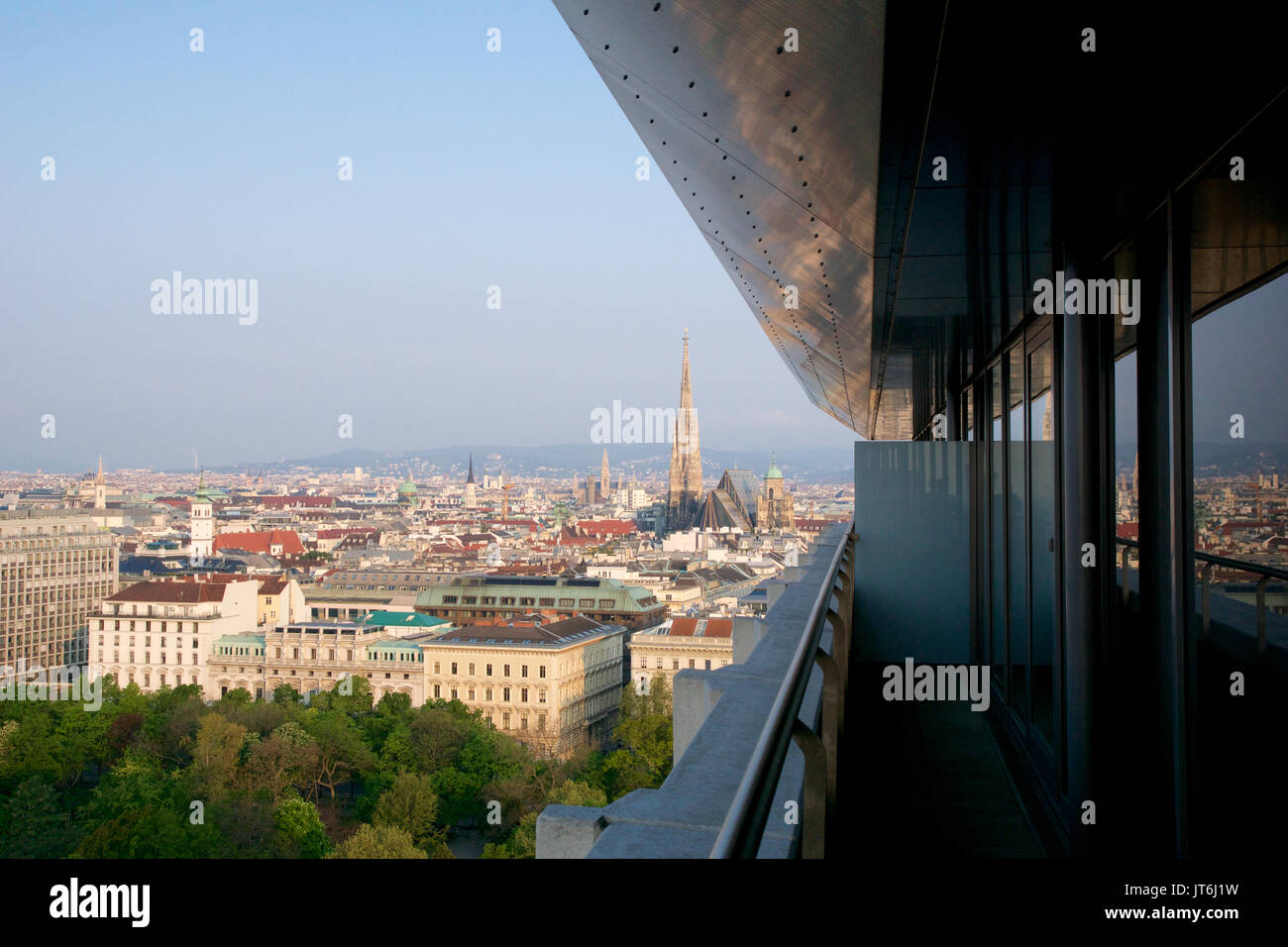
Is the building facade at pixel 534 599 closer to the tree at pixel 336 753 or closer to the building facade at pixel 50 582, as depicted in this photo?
the building facade at pixel 50 582

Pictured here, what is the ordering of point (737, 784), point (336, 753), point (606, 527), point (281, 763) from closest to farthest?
point (737, 784), point (281, 763), point (336, 753), point (606, 527)

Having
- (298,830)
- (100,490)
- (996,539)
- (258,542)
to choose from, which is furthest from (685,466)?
(996,539)

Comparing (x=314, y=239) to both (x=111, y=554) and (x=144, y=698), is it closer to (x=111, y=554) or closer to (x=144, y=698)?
(x=111, y=554)

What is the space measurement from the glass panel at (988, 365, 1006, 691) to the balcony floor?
578 millimetres

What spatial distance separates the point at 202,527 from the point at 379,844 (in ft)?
259

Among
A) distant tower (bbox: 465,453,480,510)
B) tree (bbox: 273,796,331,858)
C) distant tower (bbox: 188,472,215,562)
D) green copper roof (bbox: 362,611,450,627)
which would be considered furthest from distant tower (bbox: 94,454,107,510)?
distant tower (bbox: 465,453,480,510)

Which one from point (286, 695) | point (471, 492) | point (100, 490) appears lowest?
point (286, 695)

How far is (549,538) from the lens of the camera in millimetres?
129625

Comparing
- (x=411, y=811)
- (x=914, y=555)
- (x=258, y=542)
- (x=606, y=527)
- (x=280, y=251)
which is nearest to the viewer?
(x=914, y=555)

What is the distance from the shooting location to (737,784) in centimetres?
198

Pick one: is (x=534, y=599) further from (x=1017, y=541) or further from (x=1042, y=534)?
(x=1042, y=534)

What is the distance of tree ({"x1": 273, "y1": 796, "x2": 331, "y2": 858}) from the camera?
128ft

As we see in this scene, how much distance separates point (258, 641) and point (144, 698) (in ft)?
42.1

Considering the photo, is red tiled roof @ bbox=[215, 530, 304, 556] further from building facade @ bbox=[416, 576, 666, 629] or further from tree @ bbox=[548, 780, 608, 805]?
tree @ bbox=[548, 780, 608, 805]
